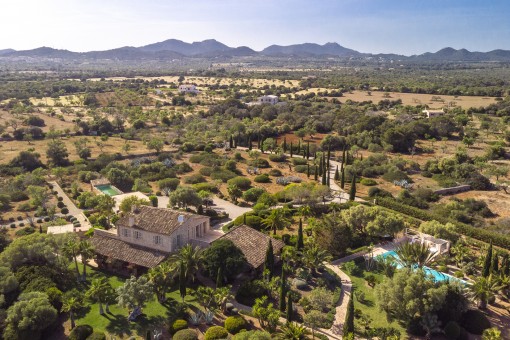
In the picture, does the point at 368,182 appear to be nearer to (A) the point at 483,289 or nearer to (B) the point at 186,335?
(A) the point at 483,289

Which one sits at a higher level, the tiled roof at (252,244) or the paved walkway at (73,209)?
the tiled roof at (252,244)

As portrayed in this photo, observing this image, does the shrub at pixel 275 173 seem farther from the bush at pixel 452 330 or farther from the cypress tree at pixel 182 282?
the bush at pixel 452 330

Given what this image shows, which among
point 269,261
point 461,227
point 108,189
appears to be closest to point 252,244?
point 269,261

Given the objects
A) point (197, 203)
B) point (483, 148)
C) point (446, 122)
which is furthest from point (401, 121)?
point (197, 203)

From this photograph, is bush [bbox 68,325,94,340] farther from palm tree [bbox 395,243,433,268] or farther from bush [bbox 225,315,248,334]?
palm tree [bbox 395,243,433,268]

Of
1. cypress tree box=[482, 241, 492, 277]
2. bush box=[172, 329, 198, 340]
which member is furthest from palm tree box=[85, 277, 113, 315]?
cypress tree box=[482, 241, 492, 277]

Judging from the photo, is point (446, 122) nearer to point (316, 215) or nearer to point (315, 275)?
Answer: point (316, 215)

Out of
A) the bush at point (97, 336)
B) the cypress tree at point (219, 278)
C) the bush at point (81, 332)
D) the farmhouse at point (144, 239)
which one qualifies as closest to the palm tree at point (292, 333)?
the cypress tree at point (219, 278)
